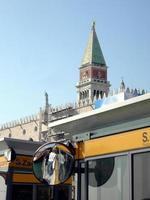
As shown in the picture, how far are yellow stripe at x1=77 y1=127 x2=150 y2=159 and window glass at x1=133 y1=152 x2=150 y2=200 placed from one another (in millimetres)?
102

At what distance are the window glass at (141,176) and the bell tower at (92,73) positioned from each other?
352 ft

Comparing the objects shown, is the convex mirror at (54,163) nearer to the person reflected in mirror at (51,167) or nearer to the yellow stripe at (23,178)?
the person reflected in mirror at (51,167)

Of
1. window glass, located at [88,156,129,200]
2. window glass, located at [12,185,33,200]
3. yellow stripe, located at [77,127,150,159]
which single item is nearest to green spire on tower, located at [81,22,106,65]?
window glass, located at [12,185,33,200]

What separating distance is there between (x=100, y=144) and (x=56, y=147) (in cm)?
47

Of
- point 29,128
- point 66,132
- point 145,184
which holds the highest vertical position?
point 29,128

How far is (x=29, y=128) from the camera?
8825 cm

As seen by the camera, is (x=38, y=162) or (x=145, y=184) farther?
(x=38, y=162)

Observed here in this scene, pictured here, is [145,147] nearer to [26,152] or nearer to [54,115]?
[26,152]

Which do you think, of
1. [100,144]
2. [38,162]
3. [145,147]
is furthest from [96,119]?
[145,147]

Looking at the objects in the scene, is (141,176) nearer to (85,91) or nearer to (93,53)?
(85,91)

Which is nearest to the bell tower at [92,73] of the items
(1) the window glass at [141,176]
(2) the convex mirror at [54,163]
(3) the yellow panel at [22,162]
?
(3) the yellow panel at [22,162]

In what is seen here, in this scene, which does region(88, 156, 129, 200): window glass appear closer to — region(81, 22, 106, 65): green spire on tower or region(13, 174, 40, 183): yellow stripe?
region(13, 174, 40, 183): yellow stripe

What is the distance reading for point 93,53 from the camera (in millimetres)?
118562

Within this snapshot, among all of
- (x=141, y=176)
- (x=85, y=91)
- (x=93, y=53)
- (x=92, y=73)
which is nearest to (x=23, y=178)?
(x=141, y=176)
